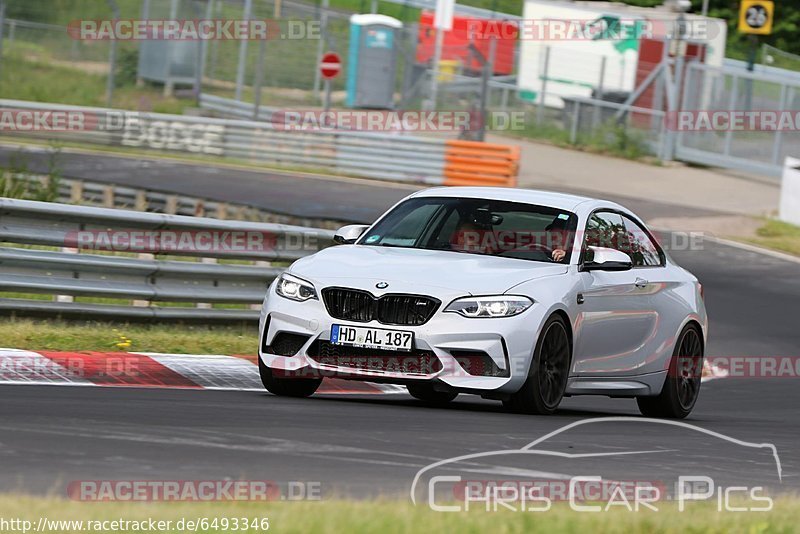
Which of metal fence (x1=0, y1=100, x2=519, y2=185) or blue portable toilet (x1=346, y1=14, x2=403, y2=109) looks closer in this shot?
metal fence (x1=0, y1=100, x2=519, y2=185)

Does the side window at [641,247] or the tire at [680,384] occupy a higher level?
the side window at [641,247]

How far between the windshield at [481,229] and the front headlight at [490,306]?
851mm

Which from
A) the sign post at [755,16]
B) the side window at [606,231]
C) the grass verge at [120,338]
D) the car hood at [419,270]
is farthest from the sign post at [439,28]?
the car hood at [419,270]

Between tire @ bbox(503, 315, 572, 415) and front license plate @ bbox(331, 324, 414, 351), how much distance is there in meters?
0.75

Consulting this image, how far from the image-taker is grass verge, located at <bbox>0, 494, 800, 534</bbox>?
16.1ft

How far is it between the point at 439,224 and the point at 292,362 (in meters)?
1.57

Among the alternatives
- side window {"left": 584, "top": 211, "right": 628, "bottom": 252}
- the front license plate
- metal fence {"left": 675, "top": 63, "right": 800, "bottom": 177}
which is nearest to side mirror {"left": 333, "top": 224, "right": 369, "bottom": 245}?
the front license plate

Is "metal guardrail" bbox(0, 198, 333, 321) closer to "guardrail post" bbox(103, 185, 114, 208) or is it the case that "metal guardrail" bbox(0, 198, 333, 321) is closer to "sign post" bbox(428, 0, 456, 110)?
"guardrail post" bbox(103, 185, 114, 208)

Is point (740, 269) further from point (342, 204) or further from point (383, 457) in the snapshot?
point (383, 457)

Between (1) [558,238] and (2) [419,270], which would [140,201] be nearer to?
(1) [558,238]

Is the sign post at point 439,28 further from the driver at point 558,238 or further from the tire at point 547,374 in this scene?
the tire at point 547,374

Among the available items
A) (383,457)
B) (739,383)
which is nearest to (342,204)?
(739,383)

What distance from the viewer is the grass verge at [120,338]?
1093cm

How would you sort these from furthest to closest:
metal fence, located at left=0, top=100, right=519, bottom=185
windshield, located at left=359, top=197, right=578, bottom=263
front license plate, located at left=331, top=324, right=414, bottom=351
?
metal fence, located at left=0, top=100, right=519, bottom=185
windshield, located at left=359, top=197, right=578, bottom=263
front license plate, located at left=331, top=324, right=414, bottom=351
